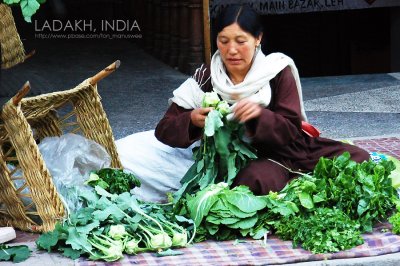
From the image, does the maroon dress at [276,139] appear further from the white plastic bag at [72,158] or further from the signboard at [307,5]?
the signboard at [307,5]

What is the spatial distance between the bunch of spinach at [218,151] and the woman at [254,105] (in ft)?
0.18

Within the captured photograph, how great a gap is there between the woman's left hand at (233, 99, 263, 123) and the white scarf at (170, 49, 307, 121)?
142mm

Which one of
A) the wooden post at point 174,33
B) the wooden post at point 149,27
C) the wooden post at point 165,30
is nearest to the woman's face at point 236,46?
the wooden post at point 174,33

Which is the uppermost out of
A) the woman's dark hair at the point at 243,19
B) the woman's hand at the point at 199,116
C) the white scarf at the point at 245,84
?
the woman's dark hair at the point at 243,19

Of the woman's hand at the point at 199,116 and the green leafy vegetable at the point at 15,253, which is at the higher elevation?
the woman's hand at the point at 199,116

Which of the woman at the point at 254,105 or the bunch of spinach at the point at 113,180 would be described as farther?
the bunch of spinach at the point at 113,180

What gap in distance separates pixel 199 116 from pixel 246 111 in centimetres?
29

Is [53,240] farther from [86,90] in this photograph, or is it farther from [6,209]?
[86,90]

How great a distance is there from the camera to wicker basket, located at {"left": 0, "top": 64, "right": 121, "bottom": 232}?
546 centimetres

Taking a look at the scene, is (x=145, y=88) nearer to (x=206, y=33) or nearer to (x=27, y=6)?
(x=206, y=33)

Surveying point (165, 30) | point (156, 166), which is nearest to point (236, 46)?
point (156, 166)

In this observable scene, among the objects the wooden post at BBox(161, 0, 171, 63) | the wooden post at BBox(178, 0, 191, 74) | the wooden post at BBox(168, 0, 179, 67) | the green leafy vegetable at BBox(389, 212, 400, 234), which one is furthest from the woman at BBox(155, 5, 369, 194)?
the wooden post at BBox(161, 0, 171, 63)

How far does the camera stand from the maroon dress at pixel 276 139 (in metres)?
5.70

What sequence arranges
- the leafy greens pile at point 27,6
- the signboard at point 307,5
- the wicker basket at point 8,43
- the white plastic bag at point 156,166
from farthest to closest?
the signboard at point 307,5
the white plastic bag at point 156,166
the wicker basket at point 8,43
the leafy greens pile at point 27,6
